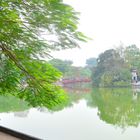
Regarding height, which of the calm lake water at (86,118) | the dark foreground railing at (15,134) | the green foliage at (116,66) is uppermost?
the green foliage at (116,66)

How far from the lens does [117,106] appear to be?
7512 mm

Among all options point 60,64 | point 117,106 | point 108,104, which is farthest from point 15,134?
point 108,104

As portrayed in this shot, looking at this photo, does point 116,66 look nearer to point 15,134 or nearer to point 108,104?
point 108,104

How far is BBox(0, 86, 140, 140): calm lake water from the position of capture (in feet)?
17.1

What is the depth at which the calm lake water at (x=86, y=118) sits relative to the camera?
522 centimetres

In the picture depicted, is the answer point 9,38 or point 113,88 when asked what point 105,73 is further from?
point 9,38

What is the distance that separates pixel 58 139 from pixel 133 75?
3989 mm

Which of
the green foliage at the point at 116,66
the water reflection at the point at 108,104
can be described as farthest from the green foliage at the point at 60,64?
the green foliage at the point at 116,66

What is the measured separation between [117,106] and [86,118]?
1245 millimetres

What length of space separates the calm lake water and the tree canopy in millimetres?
2674

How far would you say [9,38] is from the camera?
1.66m

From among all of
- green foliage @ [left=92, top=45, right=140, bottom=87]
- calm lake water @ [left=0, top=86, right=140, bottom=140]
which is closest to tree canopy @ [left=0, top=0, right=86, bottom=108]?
calm lake water @ [left=0, top=86, right=140, bottom=140]

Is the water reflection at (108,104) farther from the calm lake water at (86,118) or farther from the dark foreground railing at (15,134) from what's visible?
the dark foreground railing at (15,134)

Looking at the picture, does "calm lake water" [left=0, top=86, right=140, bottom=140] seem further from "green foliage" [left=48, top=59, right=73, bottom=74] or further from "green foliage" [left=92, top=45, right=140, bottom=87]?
"green foliage" [left=48, top=59, right=73, bottom=74]
